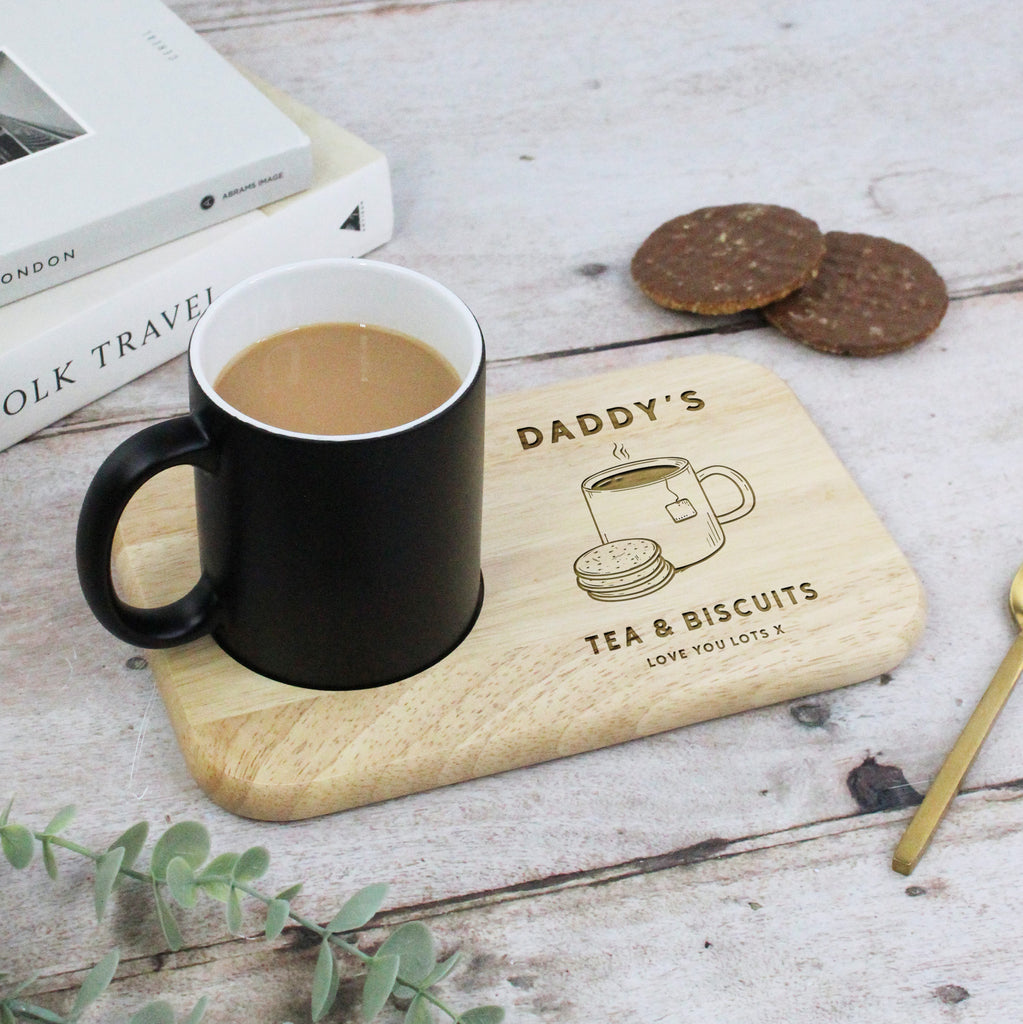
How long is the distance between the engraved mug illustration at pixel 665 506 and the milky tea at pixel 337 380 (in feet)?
Result: 0.54

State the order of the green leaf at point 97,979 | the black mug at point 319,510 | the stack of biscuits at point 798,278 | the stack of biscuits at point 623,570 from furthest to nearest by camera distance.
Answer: the stack of biscuits at point 798,278, the stack of biscuits at point 623,570, the black mug at point 319,510, the green leaf at point 97,979

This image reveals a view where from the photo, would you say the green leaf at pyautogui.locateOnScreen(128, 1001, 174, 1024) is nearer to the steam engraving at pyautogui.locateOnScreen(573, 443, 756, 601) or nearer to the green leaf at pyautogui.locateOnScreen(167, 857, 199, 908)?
the green leaf at pyautogui.locateOnScreen(167, 857, 199, 908)

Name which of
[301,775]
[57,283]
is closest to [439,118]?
[57,283]

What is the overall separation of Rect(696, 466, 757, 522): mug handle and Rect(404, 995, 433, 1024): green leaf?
345 millimetres

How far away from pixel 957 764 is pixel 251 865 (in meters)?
0.37

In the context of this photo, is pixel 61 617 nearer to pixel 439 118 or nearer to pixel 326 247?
pixel 326 247

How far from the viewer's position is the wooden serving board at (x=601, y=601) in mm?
648

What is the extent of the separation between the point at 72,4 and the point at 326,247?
0.90ft

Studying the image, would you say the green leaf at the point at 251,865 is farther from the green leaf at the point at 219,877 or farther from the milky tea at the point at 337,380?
Result: the milky tea at the point at 337,380

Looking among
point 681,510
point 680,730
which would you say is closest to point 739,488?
point 681,510

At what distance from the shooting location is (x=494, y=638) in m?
0.69

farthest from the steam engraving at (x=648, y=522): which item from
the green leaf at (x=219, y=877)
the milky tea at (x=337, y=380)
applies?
the green leaf at (x=219, y=877)

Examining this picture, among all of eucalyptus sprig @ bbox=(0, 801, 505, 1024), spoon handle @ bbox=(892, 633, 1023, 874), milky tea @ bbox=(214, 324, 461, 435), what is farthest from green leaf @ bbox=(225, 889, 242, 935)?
spoon handle @ bbox=(892, 633, 1023, 874)

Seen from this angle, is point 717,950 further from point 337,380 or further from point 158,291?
point 158,291
